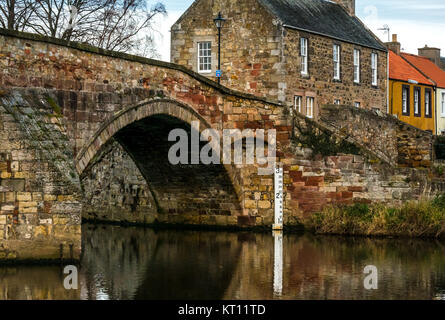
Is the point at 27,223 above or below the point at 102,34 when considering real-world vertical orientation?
below

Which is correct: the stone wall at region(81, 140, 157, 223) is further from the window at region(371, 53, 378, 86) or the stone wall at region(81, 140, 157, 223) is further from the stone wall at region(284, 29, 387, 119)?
the window at region(371, 53, 378, 86)

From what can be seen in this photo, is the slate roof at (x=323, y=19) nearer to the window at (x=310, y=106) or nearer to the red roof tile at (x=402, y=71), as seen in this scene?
the window at (x=310, y=106)

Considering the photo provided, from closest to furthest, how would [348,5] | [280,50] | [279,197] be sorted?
[279,197] < [280,50] < [348,5]

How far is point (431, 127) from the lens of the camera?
4353 cm

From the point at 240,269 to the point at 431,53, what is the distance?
3624cm

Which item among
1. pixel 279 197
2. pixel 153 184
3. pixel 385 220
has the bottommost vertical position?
pixel 385 220

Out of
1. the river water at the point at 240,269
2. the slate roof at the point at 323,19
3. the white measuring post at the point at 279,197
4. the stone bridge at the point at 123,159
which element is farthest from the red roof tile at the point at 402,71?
the river water at the point at 240,269

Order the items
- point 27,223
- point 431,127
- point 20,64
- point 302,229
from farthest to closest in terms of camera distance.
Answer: point 431,127 → point 302,229 → point 20,64 → point 27,223

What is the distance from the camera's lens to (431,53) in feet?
166

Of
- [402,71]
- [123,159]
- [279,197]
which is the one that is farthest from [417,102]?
[279,197]

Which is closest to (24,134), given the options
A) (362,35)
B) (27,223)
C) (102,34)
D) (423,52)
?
(27,223)

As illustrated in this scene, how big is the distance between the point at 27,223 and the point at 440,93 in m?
32.5

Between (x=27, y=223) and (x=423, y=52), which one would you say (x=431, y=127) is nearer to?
(x=423, y=52)

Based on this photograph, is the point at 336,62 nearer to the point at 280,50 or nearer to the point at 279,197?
the point at 280,50
